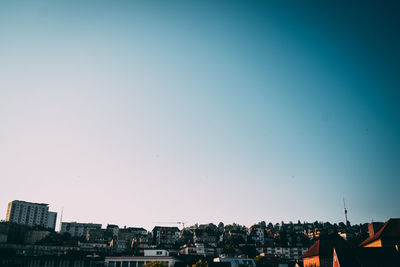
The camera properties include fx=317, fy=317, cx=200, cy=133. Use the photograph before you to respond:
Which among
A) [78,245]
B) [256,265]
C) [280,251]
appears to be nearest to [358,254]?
[256,265]

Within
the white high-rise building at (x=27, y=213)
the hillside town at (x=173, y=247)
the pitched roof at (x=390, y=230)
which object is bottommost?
the hillside town at (x=173, y=247)

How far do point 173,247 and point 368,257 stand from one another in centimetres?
7944

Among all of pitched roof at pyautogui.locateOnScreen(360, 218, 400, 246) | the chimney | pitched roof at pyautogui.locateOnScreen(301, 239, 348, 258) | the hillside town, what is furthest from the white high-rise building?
pitched roof at pyautogui.locateOnScreen(360, 218, 400, 246)

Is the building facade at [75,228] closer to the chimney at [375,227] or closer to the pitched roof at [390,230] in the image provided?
the chimney at [375,227]

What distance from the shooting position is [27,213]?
184m

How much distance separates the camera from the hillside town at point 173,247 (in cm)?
6185

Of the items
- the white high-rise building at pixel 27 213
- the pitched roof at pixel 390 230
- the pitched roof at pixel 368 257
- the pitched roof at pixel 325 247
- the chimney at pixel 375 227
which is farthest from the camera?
the white high-rise building at pixel 27 213

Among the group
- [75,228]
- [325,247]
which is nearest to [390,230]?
[325,247]

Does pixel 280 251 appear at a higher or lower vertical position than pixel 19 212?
lower

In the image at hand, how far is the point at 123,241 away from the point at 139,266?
68.5m

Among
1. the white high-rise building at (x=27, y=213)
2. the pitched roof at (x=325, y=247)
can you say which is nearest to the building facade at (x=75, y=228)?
the white high-rise building at (x=27, y=213)

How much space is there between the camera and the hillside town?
61853mm

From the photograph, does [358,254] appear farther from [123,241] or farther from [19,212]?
[19,212]

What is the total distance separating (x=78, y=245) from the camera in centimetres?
12075
